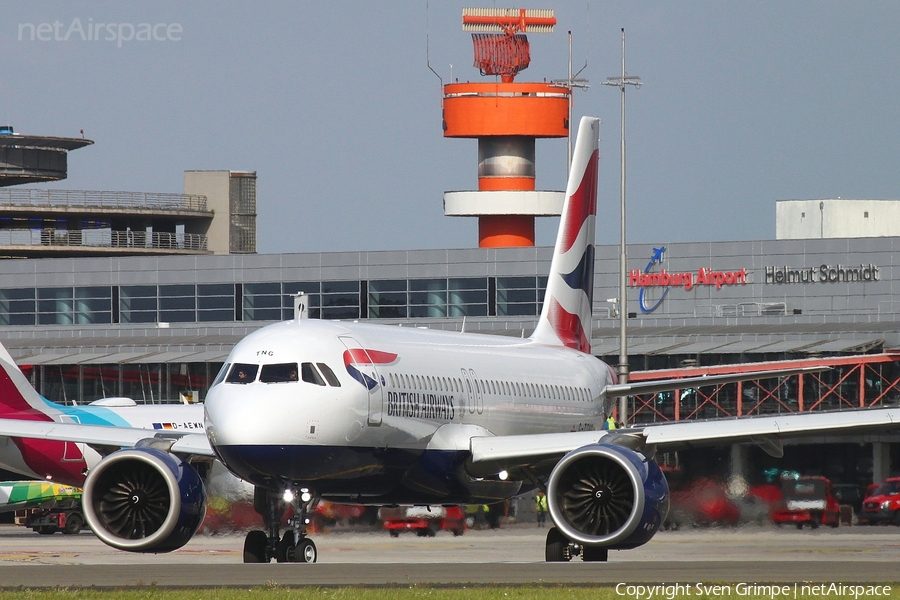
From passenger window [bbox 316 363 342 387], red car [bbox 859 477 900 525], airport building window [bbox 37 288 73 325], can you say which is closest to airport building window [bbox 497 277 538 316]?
airport building window [bbox 37 288 73 325]

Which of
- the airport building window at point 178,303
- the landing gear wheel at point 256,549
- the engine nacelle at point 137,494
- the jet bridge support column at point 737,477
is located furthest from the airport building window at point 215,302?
the landing gear wheel at point 256,549

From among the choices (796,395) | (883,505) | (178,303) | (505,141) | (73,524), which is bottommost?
(73,524)

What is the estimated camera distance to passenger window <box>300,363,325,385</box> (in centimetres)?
2330

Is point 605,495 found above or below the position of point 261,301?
below

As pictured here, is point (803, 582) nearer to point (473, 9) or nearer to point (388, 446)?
point (388, 446)

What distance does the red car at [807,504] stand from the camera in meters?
31.9

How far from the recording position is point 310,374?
23.4m

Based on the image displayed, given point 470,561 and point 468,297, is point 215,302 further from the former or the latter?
point 470,561

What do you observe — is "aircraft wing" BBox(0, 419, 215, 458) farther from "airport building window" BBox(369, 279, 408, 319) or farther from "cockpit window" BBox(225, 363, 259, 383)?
"airport building window" BBox(369, 279, 408, 319)

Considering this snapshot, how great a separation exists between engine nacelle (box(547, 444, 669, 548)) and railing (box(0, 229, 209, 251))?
8133cm

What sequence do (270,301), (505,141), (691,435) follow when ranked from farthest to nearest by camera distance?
(505,141) < (270,301) < (691,435)

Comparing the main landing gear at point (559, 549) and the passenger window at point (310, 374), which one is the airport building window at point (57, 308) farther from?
the passenger window at point (310, 374)

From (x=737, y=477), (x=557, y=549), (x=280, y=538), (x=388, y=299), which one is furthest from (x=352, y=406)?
(x=388, y=299)

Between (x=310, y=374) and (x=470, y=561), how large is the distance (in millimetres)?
5099
